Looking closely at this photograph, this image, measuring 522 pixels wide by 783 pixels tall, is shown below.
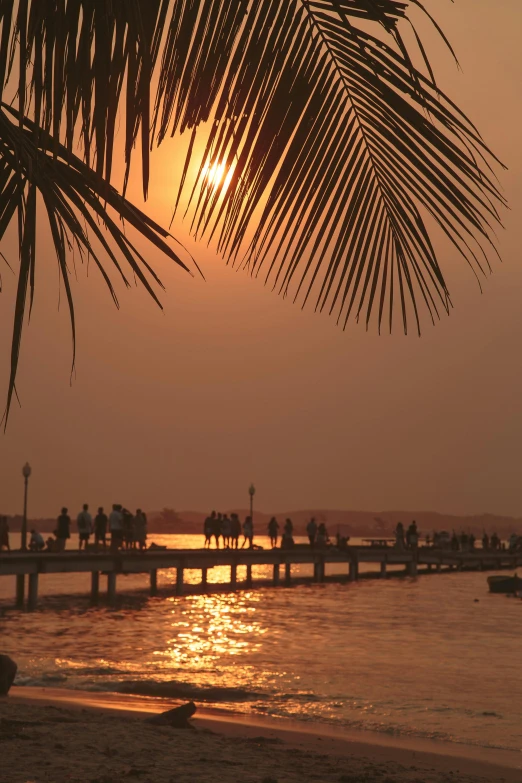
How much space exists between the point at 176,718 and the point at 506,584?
42242mm

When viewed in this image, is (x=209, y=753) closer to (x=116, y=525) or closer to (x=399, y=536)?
(x=116, y=525)

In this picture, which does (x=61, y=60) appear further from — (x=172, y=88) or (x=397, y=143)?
(x=397, y=143)

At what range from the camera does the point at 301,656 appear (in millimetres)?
23734

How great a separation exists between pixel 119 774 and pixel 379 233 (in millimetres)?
6856

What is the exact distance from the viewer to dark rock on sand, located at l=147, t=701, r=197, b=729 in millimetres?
11797

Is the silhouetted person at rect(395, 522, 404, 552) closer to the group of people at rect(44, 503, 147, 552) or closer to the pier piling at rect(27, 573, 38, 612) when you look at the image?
the group of people at rect(44, 503, 147, 552)

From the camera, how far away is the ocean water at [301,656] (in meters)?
16.3

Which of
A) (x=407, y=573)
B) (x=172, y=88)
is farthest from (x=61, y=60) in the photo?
(x=407, y=573)

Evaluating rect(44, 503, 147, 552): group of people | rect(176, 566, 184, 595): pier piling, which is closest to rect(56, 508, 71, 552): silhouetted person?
rect(44, 503, 147, 552): group of people

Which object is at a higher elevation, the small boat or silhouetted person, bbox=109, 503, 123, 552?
silhouetted person, bbox=109, 503, 123, 552

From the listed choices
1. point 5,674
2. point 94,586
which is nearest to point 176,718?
point 5,674

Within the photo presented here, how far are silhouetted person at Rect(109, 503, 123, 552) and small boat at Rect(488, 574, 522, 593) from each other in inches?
987

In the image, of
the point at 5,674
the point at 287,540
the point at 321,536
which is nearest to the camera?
the point at 5,674

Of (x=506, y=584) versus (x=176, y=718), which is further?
(x=506, y=584)
